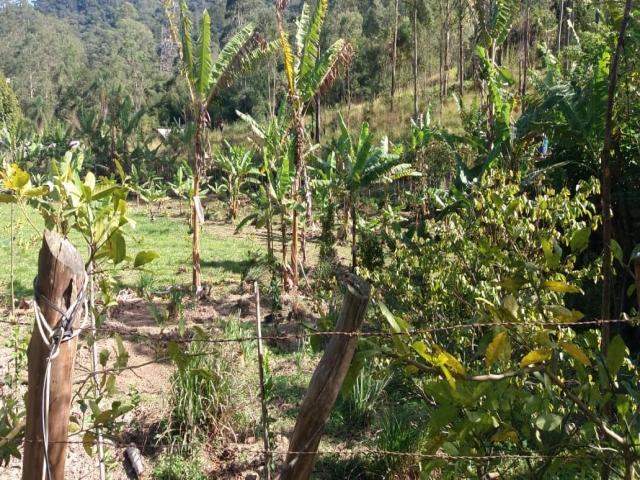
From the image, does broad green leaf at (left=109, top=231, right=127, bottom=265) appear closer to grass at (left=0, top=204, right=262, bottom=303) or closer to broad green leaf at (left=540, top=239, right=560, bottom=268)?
broad green leaf at (left=540, top=239, right=560, bottom=268)

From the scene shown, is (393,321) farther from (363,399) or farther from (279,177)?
(279,177)

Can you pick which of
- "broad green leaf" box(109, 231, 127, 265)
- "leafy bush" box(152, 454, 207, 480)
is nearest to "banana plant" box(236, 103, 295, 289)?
"leafy bush" box(152, 454, 207, 480)

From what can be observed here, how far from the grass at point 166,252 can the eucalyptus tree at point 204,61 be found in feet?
5.79

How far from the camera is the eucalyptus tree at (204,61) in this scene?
8.04 meters

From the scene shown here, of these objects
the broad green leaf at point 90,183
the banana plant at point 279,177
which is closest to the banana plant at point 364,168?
the banana plant at point 279,177

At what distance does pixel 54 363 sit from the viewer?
6.24 feet

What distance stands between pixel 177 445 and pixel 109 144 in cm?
2214

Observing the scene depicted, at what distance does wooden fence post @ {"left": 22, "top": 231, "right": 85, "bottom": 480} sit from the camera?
1873 millimetres

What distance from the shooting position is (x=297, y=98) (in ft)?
29.6

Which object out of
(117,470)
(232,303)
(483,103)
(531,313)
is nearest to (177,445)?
(117,470)

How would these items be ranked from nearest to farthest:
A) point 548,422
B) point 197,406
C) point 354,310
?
1. point 548,422
2. point 354,310
3. point 197,406

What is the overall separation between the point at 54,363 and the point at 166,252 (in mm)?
11011

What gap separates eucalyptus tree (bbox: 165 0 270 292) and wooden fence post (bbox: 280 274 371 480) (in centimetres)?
670

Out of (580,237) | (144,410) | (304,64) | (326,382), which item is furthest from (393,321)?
(304,64)
